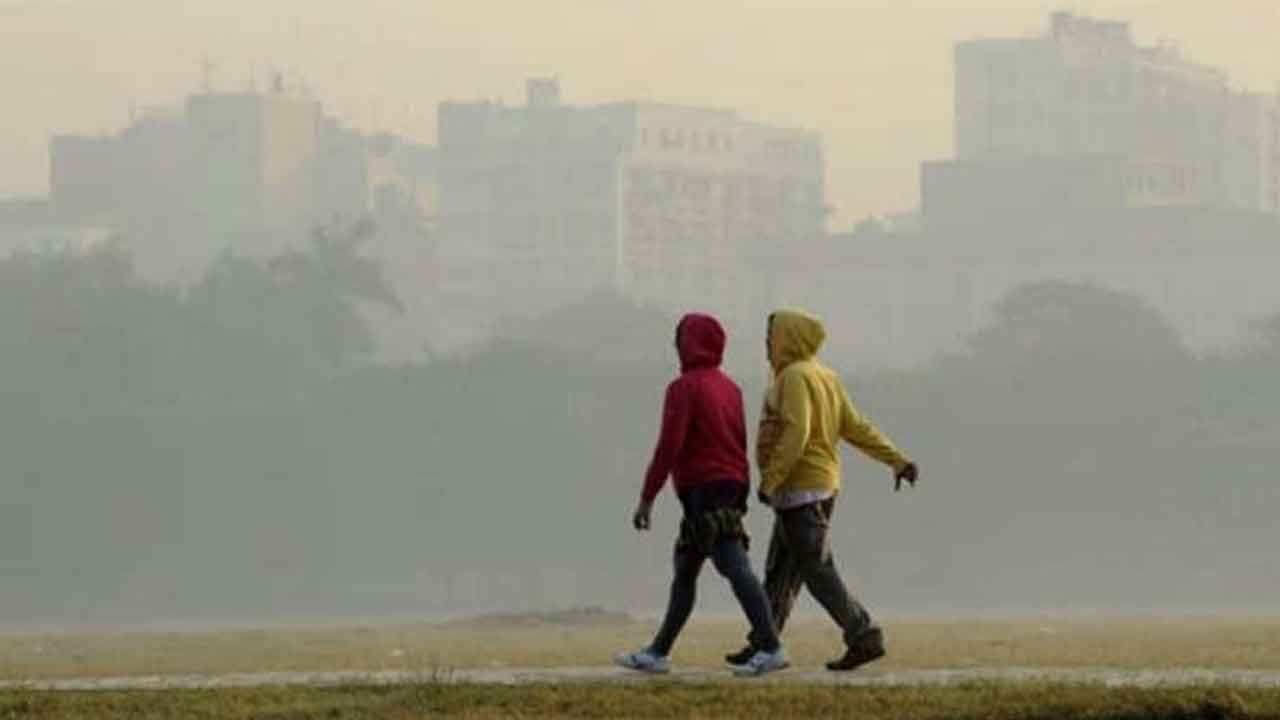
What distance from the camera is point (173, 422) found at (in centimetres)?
11181

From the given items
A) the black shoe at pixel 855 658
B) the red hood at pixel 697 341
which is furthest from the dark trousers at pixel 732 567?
the red hood at pixel 697 341

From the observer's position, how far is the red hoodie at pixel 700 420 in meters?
16.6

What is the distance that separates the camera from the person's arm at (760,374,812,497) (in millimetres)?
16609

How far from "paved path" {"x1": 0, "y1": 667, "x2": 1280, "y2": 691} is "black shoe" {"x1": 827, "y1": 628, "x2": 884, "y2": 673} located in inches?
3.1

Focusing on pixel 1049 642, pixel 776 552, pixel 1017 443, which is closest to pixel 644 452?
pixel 1017 443

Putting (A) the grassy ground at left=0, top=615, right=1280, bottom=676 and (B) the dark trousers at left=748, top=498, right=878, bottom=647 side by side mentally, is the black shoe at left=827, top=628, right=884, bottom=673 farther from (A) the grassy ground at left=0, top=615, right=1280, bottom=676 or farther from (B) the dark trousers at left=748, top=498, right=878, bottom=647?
(A) the grassy ground at left=0, top=615, right=1280, bottom=676

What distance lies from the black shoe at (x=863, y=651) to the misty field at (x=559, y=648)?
5.66 metres

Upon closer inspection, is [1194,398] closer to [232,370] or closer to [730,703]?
[232,370]

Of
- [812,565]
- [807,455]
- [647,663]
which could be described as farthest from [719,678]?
[807,455]

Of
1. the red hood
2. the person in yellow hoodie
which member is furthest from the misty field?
the red hood

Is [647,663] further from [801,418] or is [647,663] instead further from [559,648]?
[559,648]

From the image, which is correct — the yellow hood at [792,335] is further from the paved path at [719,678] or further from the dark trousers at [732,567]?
the paved path at [719,678]

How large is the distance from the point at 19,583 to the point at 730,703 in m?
87.6

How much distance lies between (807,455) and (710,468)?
50cm
